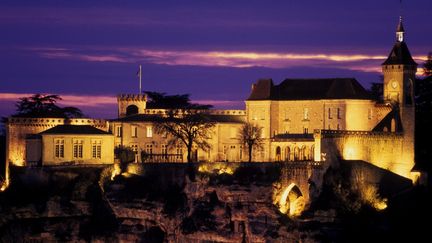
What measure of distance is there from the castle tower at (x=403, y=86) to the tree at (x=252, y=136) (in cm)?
1157

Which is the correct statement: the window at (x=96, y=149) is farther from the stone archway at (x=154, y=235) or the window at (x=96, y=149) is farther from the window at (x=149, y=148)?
the stone archway at (x=154, y=235)

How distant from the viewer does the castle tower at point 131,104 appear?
120000mm

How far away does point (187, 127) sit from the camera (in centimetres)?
11288

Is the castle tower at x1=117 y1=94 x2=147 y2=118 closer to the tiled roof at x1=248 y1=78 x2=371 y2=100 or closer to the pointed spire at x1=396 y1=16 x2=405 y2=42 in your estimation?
the tiled roof at x1=248 y1=78 x2=371 y2=100

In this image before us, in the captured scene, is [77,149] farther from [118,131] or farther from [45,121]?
[118,131]

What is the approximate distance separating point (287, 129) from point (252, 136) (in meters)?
3.00

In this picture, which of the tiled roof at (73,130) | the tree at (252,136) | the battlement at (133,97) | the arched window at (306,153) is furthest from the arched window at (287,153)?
the battlement at (133,97)

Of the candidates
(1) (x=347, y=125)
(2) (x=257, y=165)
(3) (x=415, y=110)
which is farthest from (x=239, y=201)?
(3) (x=415, y=110)

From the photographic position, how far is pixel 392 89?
10794 cm

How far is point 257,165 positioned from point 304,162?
443 cm

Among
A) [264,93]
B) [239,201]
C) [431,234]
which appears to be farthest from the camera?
[264,93]

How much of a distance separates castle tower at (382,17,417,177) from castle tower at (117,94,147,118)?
76.1 ft

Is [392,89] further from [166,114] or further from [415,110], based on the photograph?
[166,114]

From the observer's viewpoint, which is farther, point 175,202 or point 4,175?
point 4,175
